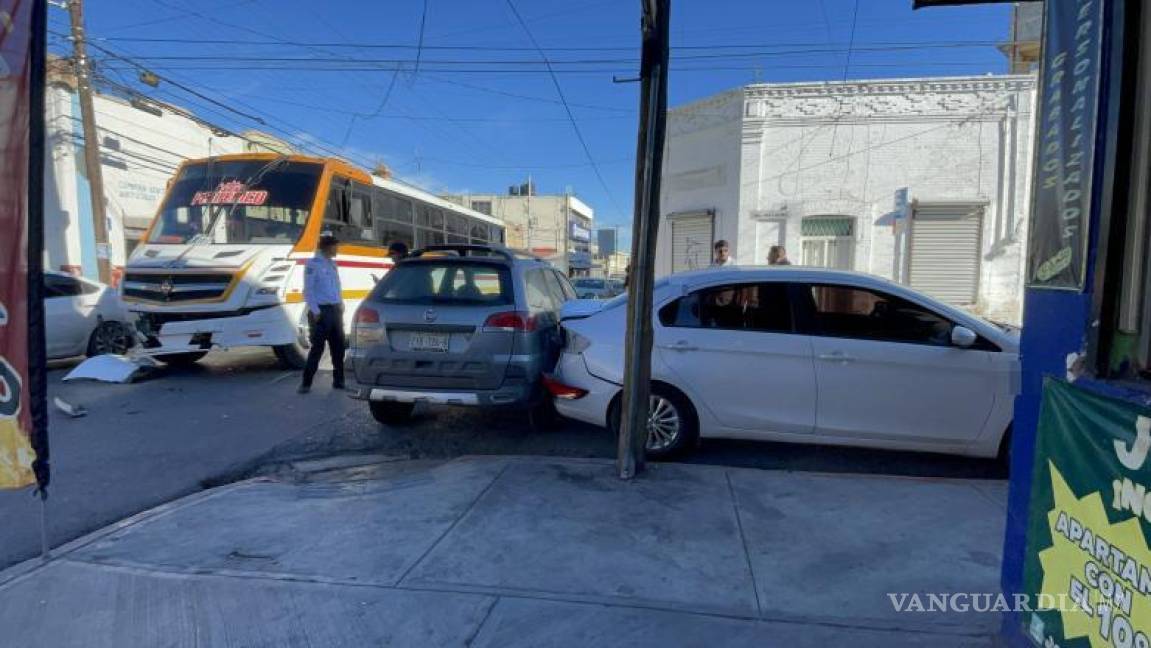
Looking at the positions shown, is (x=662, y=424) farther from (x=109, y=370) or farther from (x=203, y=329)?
(x=109, y=370)

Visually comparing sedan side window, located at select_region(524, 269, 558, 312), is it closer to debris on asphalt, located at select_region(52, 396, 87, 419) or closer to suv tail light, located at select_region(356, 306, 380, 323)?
suv tail light, located at select_region(356, 306, 380, 323)

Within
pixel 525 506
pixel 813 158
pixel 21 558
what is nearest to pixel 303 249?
pixel 21 558

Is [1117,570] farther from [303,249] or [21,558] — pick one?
[303,249]

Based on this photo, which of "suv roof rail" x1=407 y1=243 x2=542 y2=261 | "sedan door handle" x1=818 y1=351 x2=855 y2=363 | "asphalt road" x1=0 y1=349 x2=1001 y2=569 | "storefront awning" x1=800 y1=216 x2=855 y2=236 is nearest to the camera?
"asphalt road" x1=0 y1=349 x2=1001 y2=569

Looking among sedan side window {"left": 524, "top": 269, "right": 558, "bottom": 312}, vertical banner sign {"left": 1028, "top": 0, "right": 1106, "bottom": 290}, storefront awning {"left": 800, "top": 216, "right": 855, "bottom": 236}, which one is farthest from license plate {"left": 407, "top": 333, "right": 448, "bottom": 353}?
storefront awning {"left": 800, "top": 216, "right": 855, "bottom": 236}

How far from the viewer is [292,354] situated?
8.77m

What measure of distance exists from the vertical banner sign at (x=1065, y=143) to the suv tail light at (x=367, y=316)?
4484mm

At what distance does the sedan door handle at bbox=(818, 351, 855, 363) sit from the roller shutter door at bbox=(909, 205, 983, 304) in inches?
441

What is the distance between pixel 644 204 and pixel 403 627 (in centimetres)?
295

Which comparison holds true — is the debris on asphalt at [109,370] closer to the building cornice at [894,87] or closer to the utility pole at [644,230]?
the utility pole at [644,230]

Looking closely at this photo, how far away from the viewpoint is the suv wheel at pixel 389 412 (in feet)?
19.3

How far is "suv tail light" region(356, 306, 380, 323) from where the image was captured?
515 cm

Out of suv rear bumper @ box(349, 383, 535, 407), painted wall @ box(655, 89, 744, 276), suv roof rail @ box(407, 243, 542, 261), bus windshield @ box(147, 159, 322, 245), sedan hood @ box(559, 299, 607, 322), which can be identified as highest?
painted wall @ box(655, 89, 744, 276)

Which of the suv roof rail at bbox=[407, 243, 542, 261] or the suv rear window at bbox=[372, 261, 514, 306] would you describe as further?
the suv roof rail at bbox=[407, 243, 542, 261]
